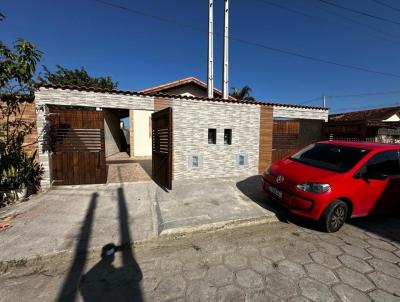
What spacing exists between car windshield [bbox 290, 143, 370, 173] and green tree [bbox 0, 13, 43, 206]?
21.9 ft

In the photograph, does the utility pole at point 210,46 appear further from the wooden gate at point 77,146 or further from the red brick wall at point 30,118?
the red brick wall at point 30,118

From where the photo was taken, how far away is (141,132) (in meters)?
12.6

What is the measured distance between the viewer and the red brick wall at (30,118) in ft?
17.2

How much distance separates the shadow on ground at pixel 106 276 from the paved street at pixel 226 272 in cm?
1

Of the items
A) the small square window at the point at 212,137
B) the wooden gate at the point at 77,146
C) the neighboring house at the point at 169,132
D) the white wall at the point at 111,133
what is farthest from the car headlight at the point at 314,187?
the white wall at the point at 111,133

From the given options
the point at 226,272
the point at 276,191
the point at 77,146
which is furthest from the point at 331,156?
the point at 77,146

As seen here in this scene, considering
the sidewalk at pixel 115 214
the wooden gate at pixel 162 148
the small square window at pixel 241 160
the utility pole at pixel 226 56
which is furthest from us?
the utility pole at pixel 226 56

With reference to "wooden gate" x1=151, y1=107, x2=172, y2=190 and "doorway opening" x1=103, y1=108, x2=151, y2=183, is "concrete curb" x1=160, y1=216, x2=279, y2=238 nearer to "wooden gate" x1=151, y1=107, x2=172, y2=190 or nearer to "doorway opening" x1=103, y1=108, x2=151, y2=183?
"wooden gate" x1=151, y1=107, x2=172, y2=190

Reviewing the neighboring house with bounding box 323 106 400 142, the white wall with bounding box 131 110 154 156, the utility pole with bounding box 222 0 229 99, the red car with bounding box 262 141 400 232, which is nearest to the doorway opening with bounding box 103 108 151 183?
the white wall with bounding box 131 110 154 156

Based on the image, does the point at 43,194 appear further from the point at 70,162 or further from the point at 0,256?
the point at 0,256

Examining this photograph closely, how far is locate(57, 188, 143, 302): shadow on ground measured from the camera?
2203 mm

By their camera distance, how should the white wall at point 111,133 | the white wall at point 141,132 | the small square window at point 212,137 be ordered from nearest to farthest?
1. the small square window at point 212,137
2. the white wall at point 141,132
3. the white wall at point 111,133

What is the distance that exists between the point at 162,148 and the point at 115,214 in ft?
8.48

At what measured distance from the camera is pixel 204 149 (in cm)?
718
